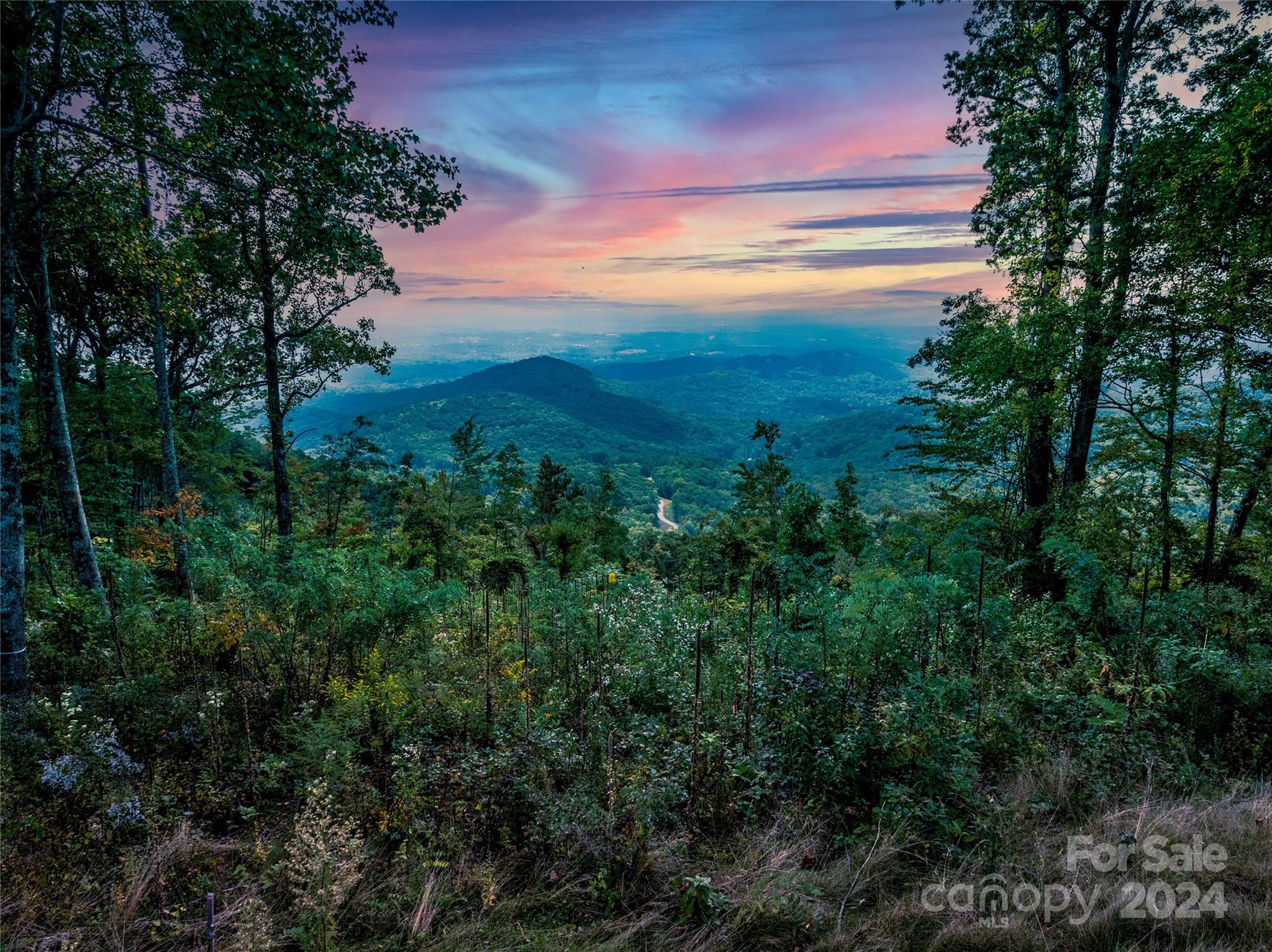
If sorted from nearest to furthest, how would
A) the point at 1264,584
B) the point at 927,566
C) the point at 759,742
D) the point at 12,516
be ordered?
1. the point at 759,742
2. the point at 12,516
3. the point at 927,566
4. the point at 1264,584

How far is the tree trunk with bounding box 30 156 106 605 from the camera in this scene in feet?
19.3

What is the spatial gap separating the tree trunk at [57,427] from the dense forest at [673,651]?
0.05 m

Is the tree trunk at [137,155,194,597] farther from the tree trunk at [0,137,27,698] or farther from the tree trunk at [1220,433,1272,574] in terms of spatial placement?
the tree trunk at [1220,433,1272,574]

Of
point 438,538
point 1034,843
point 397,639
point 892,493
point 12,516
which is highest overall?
point 12,516

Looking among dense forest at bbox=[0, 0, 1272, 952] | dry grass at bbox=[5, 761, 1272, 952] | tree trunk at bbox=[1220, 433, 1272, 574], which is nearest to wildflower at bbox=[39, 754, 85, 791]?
dense forest at bbox=[0, 0, 1272, 952]

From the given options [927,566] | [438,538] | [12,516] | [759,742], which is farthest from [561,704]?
[438,538]

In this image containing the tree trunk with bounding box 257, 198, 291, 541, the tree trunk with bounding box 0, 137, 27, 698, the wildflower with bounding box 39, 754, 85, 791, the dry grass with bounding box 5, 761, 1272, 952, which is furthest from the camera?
the tree trunk with bounding box 257, 198, 291, 541

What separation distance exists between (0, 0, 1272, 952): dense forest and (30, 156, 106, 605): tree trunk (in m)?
0.05

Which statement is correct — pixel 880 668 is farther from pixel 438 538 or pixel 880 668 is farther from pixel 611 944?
pixel 438 538

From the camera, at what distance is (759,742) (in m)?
4.30

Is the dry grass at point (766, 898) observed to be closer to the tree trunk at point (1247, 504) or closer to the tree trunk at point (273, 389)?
the tree trunk at point (1247, 504)

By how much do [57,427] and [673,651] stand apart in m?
7.40

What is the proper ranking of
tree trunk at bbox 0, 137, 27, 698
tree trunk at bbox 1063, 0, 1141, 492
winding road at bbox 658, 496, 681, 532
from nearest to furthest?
tree trunk at bbox 0, 137, 27, 698, tree trunk at bbox 1063, 0, 1141, 492, winding road at bbox 658, 496, 681, 532

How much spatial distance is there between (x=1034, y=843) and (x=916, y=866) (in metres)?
0.79
